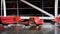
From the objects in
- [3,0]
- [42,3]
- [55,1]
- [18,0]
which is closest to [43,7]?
[42,3]

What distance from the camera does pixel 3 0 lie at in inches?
621

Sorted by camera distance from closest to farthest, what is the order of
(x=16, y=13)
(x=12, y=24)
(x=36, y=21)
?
(x=36, y=21), (x=12, y=24), (x=16, y=13)

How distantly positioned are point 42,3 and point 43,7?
17.4 inches

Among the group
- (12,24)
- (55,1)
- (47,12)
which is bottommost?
(12,24)

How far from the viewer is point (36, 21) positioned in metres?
11.8

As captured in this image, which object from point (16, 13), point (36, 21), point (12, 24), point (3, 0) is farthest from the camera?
point (16, 13)

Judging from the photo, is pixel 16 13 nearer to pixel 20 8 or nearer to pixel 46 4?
pixel 20 8

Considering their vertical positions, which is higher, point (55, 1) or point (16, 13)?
point (55, 1)

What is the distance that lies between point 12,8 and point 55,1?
4.62 m

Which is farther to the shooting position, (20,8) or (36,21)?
(20,8)

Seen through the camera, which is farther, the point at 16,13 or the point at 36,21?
the point at 16,13

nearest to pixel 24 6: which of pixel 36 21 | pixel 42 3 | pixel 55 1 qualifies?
pixel 42 3

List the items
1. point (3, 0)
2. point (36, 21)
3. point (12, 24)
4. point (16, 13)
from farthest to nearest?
point (16, 13) < point (3, 0) < point (12, 24) < point (36, 21)

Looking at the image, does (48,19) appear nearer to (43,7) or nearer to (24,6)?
(43,7)
